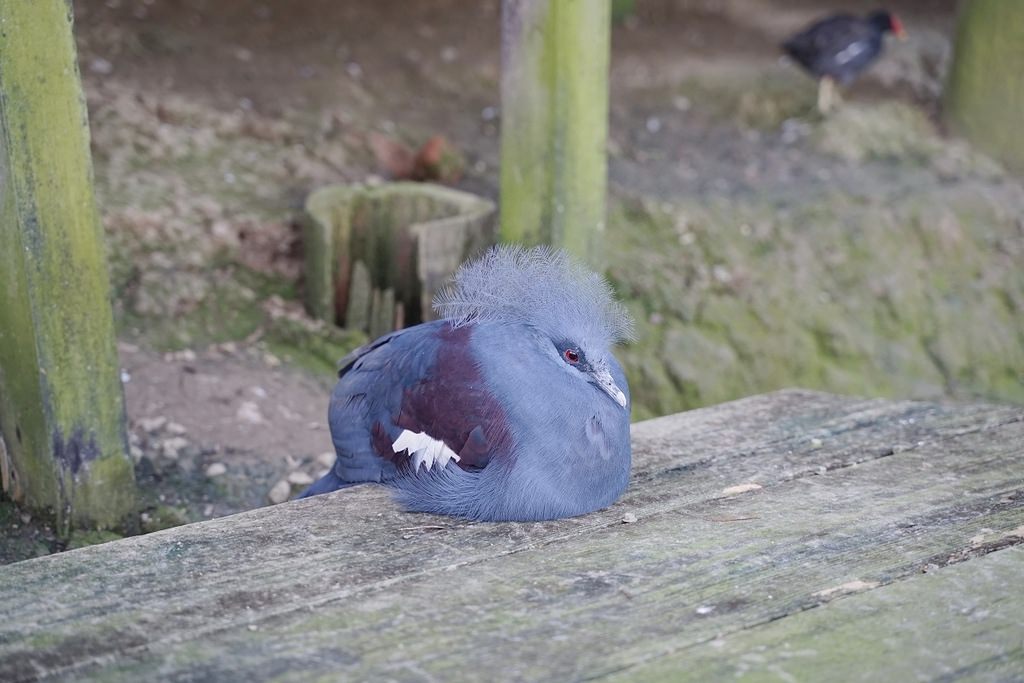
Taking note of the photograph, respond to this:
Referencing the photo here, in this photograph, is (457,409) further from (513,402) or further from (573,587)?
(573,587)

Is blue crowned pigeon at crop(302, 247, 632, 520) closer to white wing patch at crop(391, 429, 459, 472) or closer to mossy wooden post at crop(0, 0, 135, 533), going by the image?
white wing patch at crop(391, 429, 459, 472)

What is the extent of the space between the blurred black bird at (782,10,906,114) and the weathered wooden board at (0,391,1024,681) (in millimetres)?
4216

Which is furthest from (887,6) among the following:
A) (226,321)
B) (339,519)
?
(339,519)

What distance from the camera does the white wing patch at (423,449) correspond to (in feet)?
7.32

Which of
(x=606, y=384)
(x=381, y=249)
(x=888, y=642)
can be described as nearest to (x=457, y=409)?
(x=606, y=384)

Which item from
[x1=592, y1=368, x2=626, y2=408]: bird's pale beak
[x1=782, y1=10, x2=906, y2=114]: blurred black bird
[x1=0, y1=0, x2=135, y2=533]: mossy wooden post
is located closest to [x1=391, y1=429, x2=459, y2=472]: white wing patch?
[x1=592, y1=368, x2=626, y2=408]: bird's pale beak

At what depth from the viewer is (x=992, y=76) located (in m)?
6.12

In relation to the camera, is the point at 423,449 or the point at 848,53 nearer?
the point at 423,449

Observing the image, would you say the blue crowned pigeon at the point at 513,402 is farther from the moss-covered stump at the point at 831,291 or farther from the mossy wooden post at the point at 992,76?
the mossy wooden post at the point at 992,76

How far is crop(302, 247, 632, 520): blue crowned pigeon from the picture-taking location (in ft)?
7.00

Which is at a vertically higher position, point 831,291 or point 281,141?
point 281,141

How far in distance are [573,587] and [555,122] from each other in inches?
85.3

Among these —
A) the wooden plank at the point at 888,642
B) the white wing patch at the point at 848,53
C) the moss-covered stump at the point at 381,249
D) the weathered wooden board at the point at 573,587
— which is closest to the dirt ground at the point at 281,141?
the moss-covered stump at the point at 381,249

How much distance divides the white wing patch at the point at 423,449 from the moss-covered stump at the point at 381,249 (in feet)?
6.33
